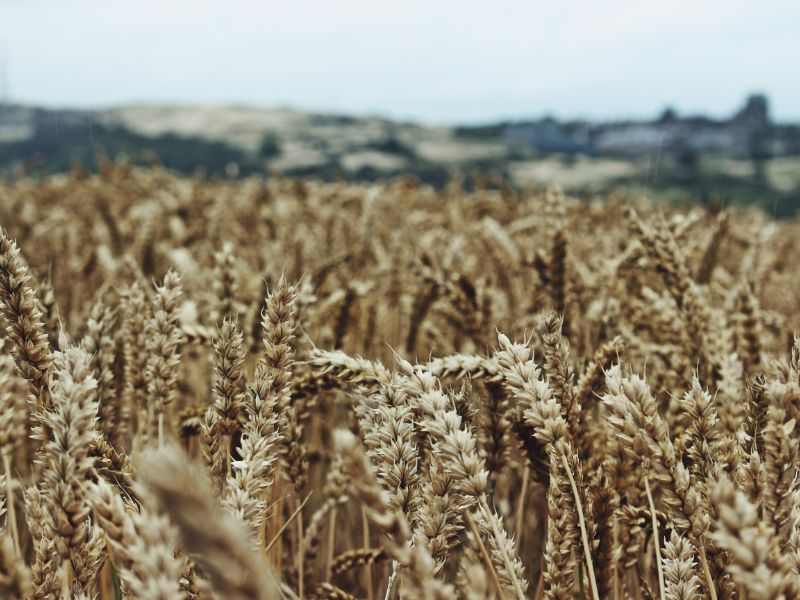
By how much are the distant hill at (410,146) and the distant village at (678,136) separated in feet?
0.33

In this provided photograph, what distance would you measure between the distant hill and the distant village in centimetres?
10

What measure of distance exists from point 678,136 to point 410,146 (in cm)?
1933

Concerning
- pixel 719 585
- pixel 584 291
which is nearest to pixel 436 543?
pixel 719 585

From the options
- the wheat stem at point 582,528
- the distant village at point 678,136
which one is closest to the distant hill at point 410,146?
the distant village at point 678,136

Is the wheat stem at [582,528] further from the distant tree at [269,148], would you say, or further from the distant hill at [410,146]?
the distant tree at [269,148]

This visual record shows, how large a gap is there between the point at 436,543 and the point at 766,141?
4773 centimetres

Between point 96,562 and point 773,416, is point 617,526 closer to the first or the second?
point 773,416

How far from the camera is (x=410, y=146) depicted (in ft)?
133

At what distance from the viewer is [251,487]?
2.93 feet

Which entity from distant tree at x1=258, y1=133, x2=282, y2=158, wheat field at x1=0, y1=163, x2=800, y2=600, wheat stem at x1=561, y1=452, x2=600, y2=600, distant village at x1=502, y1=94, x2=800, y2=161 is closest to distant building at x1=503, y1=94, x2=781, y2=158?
distant village at x1=502, y1=94, x2=800, y2=161

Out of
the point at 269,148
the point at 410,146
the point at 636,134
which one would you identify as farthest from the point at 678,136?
the point at 269,148

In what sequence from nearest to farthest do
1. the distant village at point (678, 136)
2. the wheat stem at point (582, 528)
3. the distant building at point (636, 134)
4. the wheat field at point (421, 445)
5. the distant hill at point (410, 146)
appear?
the wheat field at point (421, 445), the wheat stem at point (582, 528), the distant hill at point (410, 146), the distant village at point (678, 136), the distant building at point (636, 134)

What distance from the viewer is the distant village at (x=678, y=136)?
41.4 m

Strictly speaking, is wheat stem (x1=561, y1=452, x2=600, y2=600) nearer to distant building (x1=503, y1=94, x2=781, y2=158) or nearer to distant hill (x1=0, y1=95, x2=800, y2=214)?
distant hill (x1=0, y1=95, x2=800, y2=214)
